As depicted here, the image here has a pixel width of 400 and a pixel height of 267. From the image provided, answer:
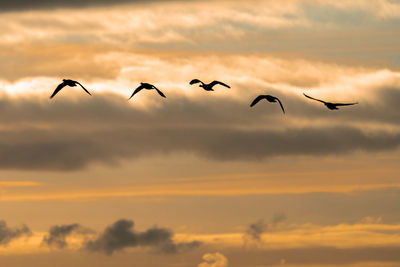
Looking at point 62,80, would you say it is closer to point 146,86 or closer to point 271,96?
point 146,86

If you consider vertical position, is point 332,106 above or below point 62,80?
below

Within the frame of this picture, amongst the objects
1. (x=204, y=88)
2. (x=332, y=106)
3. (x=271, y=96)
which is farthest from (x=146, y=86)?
(x=332, y=106)

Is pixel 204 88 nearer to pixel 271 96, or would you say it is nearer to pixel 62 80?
pixel 271 96

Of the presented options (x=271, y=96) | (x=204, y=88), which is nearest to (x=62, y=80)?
(x=204, y=88)

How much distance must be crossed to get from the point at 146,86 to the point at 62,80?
14.4 meters

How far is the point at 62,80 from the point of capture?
5748 inches

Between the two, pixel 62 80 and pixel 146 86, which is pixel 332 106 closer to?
pixel 146 86

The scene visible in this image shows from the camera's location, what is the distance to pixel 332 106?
140500 millimetres

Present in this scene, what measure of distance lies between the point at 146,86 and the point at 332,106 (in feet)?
103

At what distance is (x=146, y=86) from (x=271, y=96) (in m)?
21.7

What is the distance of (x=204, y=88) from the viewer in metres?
146

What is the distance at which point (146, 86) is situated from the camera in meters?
146

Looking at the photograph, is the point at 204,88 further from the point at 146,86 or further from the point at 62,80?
the point at 62,80

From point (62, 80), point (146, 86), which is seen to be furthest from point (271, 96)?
point (62, 80)
